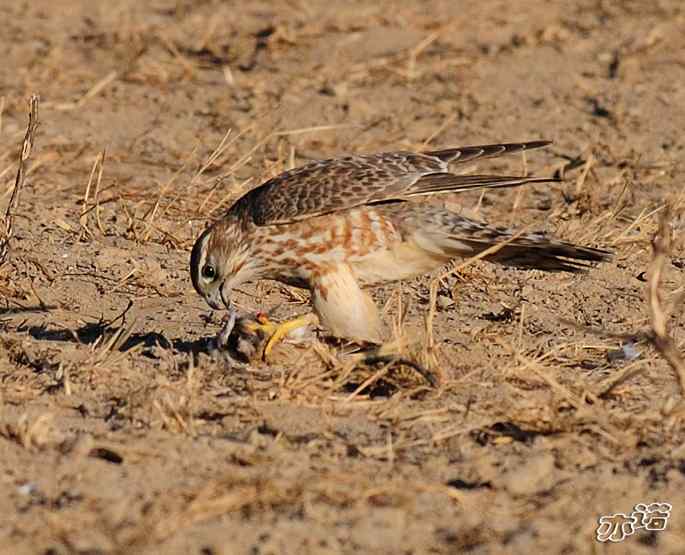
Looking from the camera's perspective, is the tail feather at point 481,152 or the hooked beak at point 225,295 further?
the hooked beak at point 225,295

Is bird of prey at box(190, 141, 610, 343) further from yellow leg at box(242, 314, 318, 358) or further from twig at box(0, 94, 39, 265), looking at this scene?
twig at box(0, 94, 39, 265)

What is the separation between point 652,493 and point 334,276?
2125 millimetres

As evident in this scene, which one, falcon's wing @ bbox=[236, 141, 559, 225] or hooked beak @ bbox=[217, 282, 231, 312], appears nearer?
falcon's wing @ bbox=[236, 141, 559, 225]

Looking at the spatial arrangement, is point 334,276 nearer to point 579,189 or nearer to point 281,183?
point 281,183

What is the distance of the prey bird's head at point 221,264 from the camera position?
6.69 metres

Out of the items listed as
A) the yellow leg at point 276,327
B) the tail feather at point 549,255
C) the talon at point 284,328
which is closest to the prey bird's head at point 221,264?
the yellow leg at point 276,327

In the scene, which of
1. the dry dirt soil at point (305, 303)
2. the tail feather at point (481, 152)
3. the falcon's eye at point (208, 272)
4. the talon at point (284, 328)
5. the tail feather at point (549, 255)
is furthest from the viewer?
the falcon's eye at point (208, 272)

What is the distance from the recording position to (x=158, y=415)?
211 inches

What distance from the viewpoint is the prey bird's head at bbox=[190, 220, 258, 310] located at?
6688 mm

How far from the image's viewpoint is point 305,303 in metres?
7.35

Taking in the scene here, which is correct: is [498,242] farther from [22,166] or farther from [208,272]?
[22,166]

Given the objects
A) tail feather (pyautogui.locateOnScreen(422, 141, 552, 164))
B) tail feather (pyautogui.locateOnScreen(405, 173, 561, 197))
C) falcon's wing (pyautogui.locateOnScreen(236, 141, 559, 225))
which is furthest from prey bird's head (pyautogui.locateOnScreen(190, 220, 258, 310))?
tail feather (pyautogui.locateOnScreen(422, 141, 552, 164))

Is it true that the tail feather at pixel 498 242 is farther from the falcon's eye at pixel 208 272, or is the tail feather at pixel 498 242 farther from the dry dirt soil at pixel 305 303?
the falcon's eye at pixel 208 272

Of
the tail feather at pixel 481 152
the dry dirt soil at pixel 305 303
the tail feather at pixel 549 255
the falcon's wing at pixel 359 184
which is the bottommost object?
the dry dirt soil at pixel 305 303
